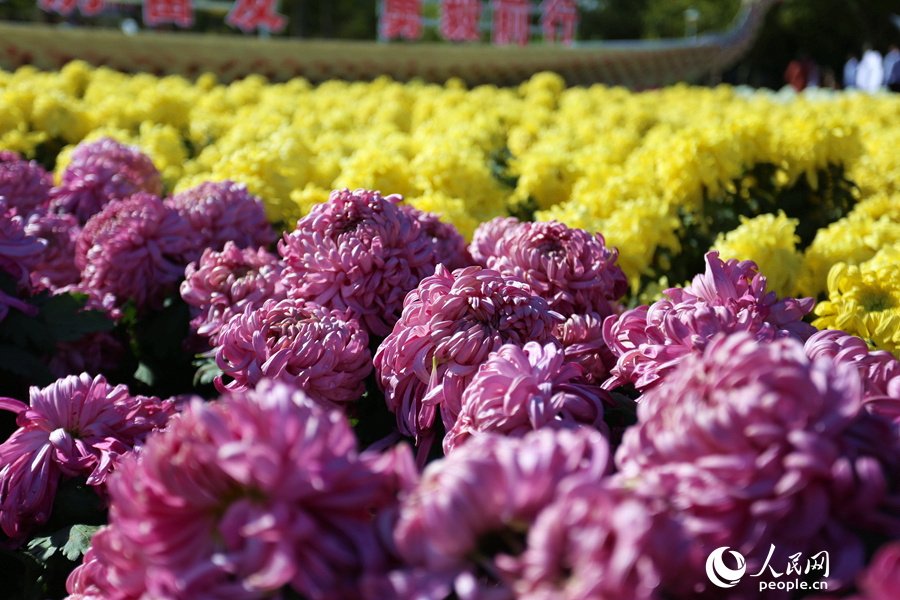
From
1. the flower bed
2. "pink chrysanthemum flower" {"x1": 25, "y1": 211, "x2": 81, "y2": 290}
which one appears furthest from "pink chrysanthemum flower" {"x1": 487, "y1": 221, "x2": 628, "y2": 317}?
"pink chrysanthemum flower" {"x1": 25, "y1": 211, "x2": 81, "y2": 290}

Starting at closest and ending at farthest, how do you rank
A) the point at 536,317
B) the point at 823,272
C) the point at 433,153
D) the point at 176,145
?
the point at 536,317
the point at 823,272
the point at 433,153
the point at 176,145

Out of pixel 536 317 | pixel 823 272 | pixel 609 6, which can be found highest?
pixel 609 6

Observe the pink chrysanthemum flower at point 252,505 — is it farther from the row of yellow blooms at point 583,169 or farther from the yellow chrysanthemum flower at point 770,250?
the yellow chrysanthemum flower at point 770,250

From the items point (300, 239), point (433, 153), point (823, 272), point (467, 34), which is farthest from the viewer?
point (467, 34)

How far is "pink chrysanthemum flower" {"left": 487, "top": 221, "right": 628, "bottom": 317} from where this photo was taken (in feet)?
4.27

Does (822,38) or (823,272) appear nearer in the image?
(823,272)

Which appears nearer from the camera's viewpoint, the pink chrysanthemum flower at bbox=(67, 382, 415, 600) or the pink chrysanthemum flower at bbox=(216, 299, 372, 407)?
the pink chrysanthemum flower at bbox=(67, 382, 415, 600)

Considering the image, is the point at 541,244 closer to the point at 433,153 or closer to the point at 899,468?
the point at 899,468

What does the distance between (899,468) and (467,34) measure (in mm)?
16599

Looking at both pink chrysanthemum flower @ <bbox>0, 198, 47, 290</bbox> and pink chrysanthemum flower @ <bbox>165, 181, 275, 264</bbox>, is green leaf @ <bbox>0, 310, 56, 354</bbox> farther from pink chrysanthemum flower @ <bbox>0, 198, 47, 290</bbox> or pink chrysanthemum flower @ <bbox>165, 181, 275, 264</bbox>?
pink chrysanthemum flower @ <bbox>165, 181, 275, 264</bbox>

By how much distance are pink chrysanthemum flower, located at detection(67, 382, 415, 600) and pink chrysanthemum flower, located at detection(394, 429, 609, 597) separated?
44mm

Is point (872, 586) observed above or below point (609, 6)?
below

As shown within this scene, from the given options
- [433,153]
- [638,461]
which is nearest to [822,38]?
[433,153]

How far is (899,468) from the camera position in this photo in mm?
663
